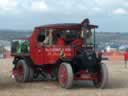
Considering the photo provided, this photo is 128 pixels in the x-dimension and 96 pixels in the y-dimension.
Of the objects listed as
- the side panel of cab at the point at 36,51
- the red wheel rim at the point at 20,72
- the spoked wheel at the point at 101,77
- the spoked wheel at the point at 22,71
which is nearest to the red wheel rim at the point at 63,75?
the side panel of cab at the point at 36,51

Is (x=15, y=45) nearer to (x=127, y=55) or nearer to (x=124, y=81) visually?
(x=124, y=81)

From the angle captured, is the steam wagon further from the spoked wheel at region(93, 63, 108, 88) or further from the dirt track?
the dirt track

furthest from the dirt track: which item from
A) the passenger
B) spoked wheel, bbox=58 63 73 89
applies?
the passenger

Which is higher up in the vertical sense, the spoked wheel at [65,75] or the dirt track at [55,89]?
the spoked wheel at [65,75]

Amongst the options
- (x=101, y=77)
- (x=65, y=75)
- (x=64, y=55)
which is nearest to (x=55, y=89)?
(x=65, y=75)

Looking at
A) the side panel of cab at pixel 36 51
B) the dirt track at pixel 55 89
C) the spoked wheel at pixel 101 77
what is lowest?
the dirt track at pixel 55 89

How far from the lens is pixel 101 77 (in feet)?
63.7

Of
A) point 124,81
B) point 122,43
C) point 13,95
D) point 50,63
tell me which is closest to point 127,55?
point 124,81

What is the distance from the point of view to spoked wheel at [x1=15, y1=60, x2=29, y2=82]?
2138 cm

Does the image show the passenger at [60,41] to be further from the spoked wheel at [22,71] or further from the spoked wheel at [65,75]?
the spoked wheel at [22,71]

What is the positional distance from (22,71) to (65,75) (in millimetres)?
3648

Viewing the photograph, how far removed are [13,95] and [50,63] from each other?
13.6 ft

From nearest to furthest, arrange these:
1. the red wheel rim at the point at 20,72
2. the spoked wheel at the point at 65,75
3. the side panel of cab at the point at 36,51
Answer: the spoked wheel at the point at 65,75, the side panel of cab at the point at 36,51, the red wheel rim at the point at 20,72

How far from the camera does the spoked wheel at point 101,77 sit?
1917cm
